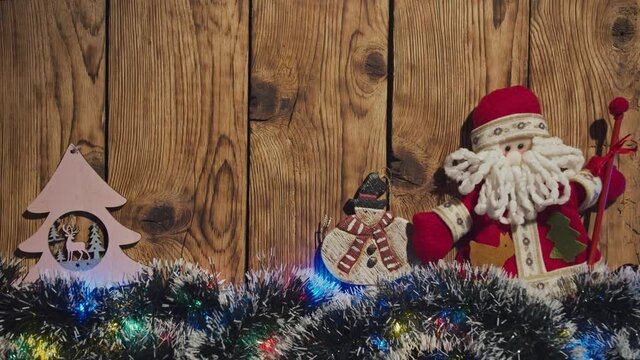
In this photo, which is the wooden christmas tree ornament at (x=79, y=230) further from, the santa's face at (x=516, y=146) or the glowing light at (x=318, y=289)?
the santa's face at (x=516, y=146)

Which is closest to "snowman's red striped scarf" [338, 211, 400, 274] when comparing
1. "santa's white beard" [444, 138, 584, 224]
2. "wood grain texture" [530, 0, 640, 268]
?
"santa's white beard" [444, 138, 584, 224]

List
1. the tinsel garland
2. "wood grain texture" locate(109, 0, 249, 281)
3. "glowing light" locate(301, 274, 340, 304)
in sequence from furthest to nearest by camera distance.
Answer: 1. "wood grain texture" locate(109, 0, 249, 281)
2. "glowing light" locate(301, 274, 340, 304)
3. the tinsel garland

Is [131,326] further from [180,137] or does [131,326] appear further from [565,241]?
[565,241]

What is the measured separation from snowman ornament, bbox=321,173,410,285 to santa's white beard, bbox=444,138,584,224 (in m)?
0.13

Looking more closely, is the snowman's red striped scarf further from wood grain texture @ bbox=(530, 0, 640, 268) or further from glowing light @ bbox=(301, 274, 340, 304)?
wood grain texture @ bbox=(530, 0, 640, 268)

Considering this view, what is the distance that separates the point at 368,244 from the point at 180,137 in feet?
1.19

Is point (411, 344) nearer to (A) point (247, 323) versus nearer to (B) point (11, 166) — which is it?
(A) point (247, 323)

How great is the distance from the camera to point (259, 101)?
1056mm

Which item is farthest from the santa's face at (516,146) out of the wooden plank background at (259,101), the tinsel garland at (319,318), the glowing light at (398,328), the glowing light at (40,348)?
the glowing light at (40,348)

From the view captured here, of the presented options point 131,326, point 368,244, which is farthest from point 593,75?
point 131,326

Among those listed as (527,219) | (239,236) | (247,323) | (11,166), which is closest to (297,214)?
(239,236)

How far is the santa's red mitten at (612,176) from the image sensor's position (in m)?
1.01

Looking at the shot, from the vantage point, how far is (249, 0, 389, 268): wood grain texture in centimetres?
105

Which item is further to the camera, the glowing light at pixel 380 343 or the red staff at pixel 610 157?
the red staff at pixel 610 157
